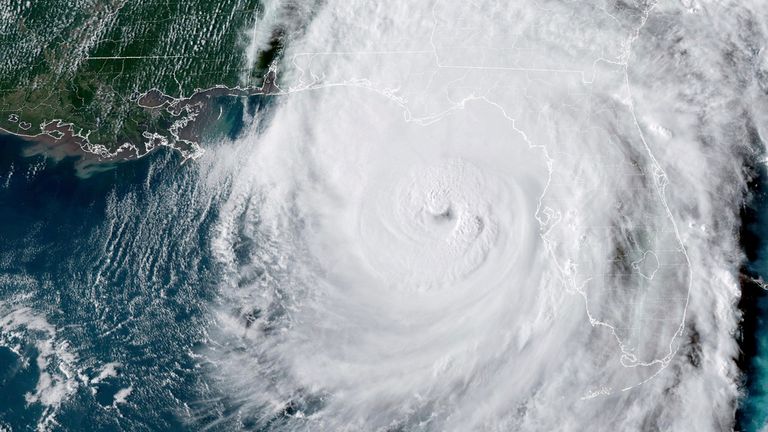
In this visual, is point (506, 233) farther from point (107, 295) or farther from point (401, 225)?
point (107, 295)

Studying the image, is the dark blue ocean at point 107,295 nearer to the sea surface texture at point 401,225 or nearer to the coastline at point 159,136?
the sea surface texture at point 401,225


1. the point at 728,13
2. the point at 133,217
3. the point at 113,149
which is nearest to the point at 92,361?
the point at 133,217

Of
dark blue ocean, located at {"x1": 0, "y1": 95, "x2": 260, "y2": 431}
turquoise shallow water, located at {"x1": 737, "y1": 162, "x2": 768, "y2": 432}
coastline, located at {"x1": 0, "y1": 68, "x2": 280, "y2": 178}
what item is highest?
turquoise shallow water, located at {"x1": 737, "y1": 162, "x2": 768, "y2": 432}

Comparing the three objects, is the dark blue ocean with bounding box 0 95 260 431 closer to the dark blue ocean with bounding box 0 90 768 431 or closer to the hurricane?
the dark blue ocean with bounding box 0 90 768 431

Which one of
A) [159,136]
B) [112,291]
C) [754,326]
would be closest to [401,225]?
[159,136]

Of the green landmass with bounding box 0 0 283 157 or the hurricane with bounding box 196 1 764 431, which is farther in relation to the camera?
the green landmass with bounding box 0 0 283 157

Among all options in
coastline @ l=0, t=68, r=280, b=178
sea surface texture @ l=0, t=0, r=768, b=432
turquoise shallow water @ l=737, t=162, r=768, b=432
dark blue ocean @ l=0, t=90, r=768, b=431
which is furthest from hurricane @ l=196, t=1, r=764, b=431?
coastline @ l=0, t=68, r=280, b=178

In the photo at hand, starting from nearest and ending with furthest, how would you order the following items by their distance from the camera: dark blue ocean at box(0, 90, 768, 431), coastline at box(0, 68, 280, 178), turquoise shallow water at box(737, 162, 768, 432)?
turquoise shallow water at box(737, 162, 768, 432) < dark blue ocean at box(0, 90, 768, 431) < coastline at box(0, 68, 280, 178)
